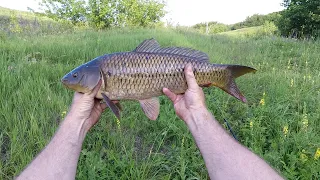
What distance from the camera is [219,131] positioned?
64.2 inches

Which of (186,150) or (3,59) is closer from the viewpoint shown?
(186,150)

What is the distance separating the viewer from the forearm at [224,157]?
57.6 inches

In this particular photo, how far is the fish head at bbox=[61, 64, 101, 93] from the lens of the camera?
160cm

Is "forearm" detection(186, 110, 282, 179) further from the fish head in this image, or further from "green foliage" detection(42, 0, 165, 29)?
"green foliage" detection(42, 0, 165, 29)

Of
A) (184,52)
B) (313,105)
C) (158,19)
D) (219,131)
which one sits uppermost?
(158,19)

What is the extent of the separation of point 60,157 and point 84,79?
1.44 feet

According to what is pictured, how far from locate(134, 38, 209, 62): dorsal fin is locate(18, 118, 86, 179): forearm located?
60 cm

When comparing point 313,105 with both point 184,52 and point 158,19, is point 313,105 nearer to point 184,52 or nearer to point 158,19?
point 184,52

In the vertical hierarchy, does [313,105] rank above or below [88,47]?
below

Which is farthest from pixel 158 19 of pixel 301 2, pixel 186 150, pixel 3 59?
pixel 186 150

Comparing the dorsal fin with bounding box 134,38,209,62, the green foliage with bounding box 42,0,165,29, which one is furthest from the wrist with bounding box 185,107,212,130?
the green foliage with bounding box 42,0,165,29

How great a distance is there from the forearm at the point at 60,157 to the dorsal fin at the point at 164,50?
604mm

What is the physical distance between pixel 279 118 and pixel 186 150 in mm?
1206

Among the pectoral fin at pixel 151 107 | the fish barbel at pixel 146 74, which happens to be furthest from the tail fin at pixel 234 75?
the pectoral fin at pixel 151 107
